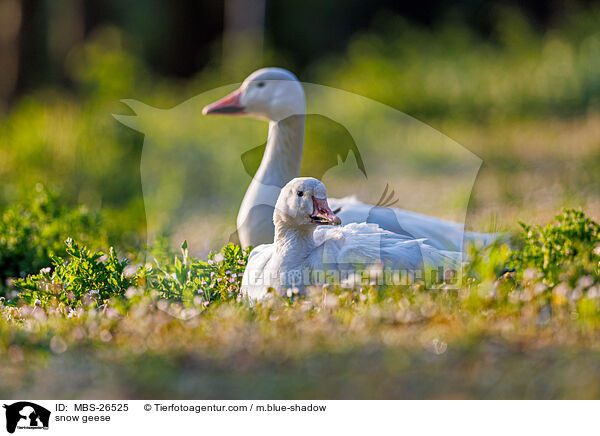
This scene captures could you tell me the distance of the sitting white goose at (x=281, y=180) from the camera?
486cm

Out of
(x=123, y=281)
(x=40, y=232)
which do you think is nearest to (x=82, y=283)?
(x=123, y=281)

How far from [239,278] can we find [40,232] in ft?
5.54

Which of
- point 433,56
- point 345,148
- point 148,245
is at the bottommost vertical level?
point 148,245

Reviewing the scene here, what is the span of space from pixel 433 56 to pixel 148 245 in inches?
405

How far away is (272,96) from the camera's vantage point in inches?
211

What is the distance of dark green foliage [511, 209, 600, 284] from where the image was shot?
4.05m

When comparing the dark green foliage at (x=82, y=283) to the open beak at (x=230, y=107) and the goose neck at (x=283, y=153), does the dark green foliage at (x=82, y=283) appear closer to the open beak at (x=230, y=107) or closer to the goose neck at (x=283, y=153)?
the goose neck at (x=283, y=153)

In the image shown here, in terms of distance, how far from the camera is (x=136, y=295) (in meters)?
4.04

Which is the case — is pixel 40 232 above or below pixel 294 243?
above

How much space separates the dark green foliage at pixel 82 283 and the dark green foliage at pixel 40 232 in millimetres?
547

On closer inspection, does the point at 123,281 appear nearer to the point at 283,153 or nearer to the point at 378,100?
the point at 283,153

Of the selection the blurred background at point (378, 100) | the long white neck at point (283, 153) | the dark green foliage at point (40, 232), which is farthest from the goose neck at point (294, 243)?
the dark green foliage at point (40, 232)

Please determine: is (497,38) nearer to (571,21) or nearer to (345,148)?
(571,21)
